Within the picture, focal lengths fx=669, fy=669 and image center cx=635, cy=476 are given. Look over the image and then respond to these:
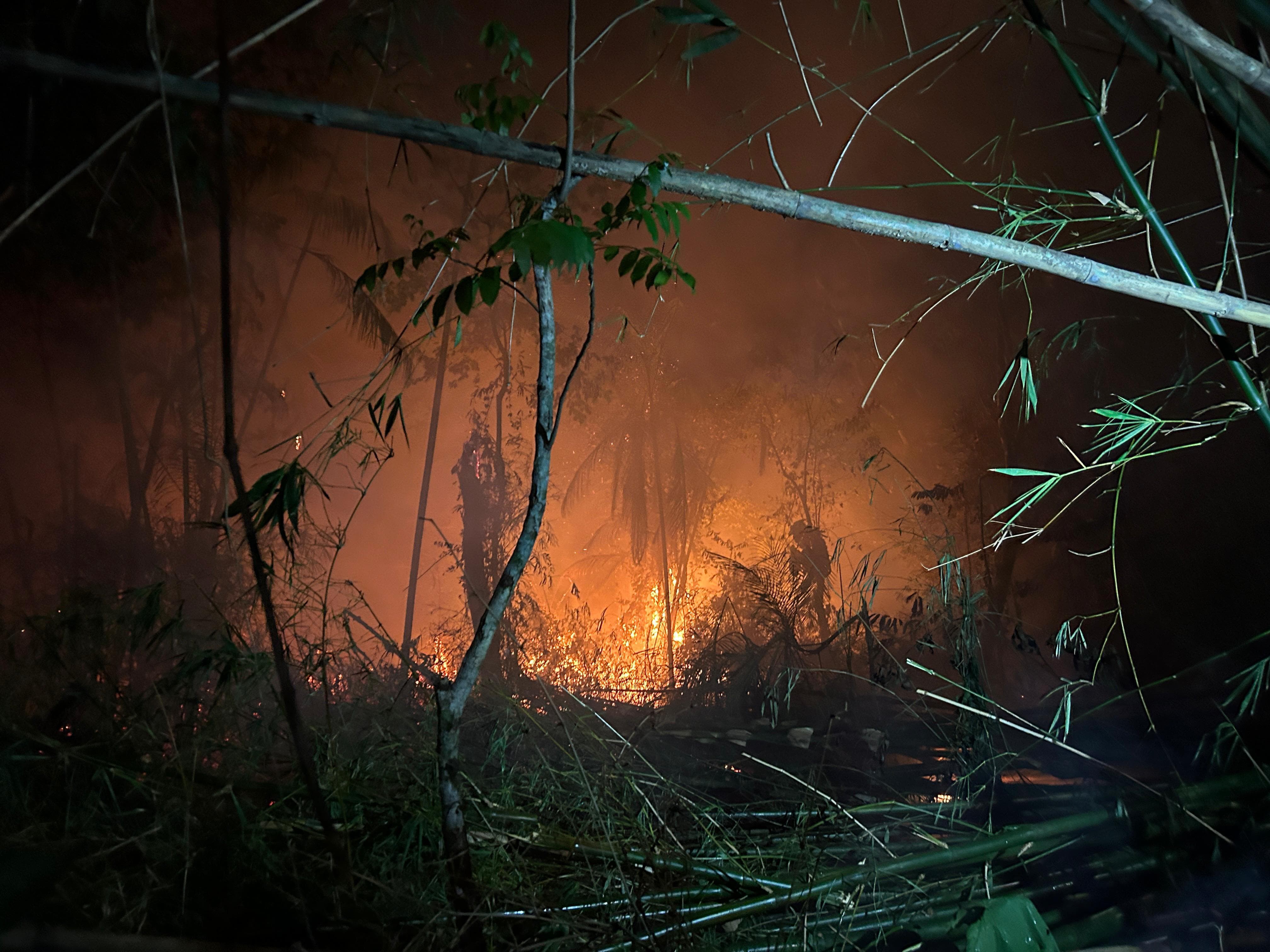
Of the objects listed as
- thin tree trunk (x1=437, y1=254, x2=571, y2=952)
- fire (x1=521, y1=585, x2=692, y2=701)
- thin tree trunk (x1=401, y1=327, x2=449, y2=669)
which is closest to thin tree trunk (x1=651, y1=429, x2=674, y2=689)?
fire (x1=521, y1=585, x2=692, y2=701)

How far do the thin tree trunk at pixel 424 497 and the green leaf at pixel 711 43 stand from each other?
1.89m

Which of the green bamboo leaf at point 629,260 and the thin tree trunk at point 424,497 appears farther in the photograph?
the thin tree trunk at point 424,497

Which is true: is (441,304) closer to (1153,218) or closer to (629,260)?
(629,260)

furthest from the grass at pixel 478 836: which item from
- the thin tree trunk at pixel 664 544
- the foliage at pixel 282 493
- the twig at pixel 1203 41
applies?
the twig at pixel 1203 41

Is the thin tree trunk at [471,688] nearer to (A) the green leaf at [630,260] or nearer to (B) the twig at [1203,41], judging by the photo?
(A) the green leaf at [630,260]

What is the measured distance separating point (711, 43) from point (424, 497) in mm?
2153

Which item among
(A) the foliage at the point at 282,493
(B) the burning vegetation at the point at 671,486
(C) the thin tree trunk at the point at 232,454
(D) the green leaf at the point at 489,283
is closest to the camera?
(C) the thin tree trunk at the point at 232,454

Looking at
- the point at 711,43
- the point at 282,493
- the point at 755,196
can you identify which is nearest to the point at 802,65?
the point at 711,43

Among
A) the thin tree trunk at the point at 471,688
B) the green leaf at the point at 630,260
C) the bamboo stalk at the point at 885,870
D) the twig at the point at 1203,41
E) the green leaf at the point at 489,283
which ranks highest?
the twig at the point at 1203,41

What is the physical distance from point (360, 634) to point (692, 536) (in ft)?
4.75

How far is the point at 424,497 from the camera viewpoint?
286 centimetres

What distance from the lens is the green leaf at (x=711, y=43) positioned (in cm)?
115

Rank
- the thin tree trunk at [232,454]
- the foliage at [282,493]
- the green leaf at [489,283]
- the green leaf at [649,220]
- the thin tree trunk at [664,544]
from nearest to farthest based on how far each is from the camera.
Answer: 1. the thin tree trunk at [232,454]
2. the green leaf at [489,283]
3. the foliage at [282,493]
4. the green leaf at [649,220]
5. the thin tree trunk at [664,544]

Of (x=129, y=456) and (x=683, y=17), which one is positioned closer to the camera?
(x=683, y=17)
